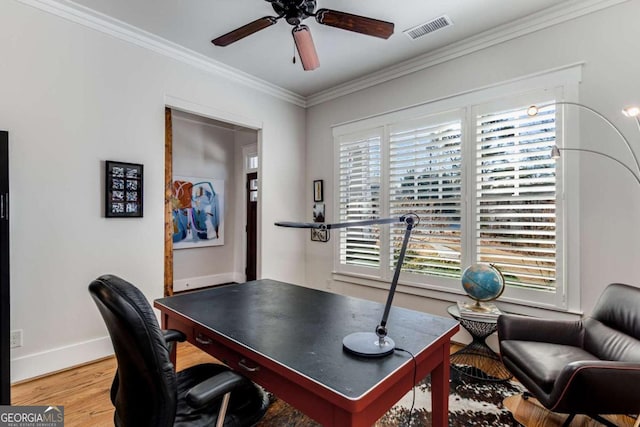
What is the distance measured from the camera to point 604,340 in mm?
1981

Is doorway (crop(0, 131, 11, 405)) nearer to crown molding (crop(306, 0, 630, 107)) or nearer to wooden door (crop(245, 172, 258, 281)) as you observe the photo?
crown molding (crop(306, 0, 630, 107))

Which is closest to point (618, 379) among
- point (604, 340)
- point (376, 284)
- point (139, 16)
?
point (604, 340)

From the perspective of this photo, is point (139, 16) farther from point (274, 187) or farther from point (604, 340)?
point (604, 340)

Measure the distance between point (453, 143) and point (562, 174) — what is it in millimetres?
961

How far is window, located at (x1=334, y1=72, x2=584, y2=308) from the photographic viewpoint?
2.63 m

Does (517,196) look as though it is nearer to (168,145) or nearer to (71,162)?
(168,145)

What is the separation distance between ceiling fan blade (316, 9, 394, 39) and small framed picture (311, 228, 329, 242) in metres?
2.52

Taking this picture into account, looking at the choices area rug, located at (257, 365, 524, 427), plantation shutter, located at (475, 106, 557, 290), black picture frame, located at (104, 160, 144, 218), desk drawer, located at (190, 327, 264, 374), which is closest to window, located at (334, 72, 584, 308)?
plantation shutter, located at (475, 106, 557, 290)

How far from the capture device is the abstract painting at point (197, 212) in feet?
16.7

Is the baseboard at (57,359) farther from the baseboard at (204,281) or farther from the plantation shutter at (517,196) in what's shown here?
the plantation shutter at (517,196)

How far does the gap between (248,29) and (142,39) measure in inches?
53.7

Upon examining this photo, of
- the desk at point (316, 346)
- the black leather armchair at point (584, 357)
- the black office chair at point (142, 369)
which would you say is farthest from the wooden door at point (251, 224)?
the black office chair at point (142, 369)

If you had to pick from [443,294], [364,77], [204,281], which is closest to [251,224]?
[204,281]

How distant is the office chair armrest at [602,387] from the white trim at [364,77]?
2.64 meters
